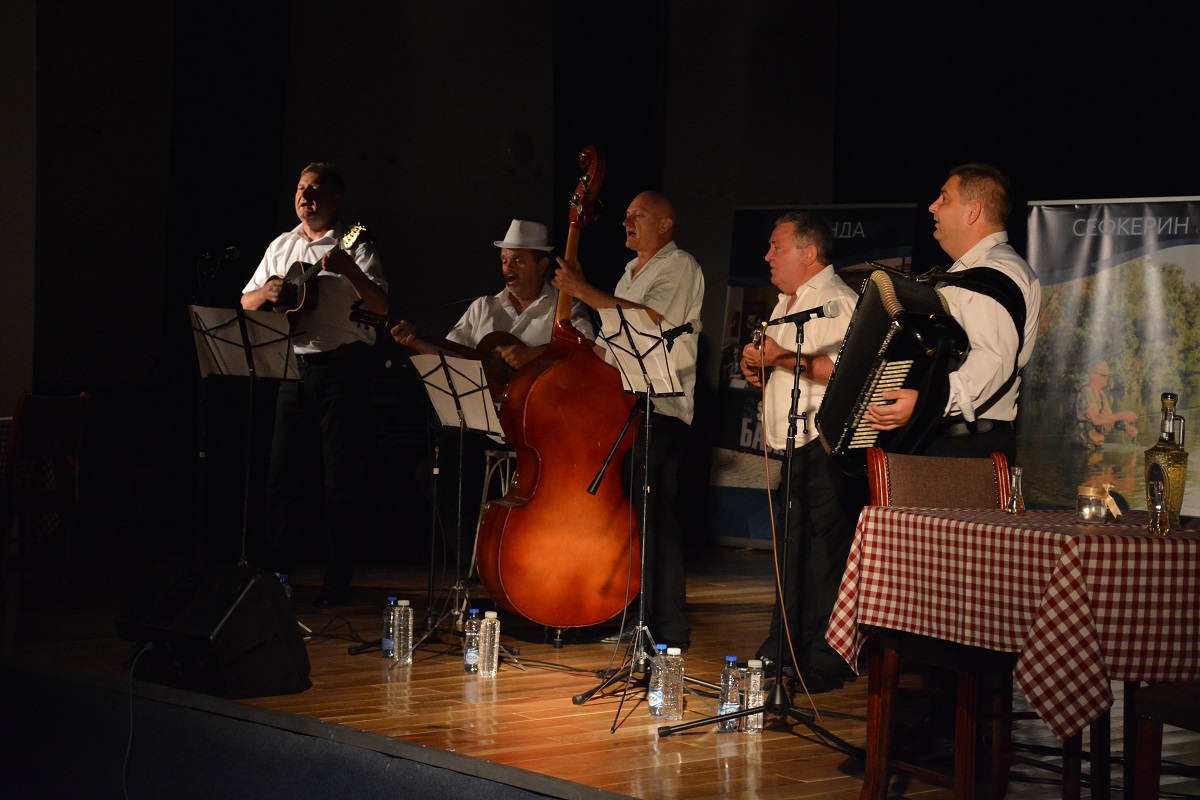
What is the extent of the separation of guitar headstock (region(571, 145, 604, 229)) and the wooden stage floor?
4.95 feet

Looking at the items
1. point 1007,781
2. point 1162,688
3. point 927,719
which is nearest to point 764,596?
point 927,719

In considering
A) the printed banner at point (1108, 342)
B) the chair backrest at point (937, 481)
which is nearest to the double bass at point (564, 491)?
the chair backrest at point (937, 481)

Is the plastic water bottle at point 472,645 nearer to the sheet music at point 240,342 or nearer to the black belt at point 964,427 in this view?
the sheet music at point 240,342

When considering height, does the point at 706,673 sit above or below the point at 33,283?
below

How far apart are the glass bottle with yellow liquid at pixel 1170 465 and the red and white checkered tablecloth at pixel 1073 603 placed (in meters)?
0.06

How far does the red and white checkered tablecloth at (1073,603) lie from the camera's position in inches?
95.6

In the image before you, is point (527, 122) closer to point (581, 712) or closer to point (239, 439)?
point (239, 439)

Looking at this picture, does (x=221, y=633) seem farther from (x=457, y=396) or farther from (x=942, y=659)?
(x=942, y=659)

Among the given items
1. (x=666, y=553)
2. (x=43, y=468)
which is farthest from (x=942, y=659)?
(x=43, y=468)

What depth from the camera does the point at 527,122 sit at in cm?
887

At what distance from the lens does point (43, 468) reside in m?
5.80

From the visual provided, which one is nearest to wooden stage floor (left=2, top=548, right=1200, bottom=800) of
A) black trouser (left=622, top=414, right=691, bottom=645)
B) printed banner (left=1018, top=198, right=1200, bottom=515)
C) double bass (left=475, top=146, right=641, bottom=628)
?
black trouser (left=622, top=414, right=691, bottom=645)

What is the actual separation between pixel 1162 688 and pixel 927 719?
1.40 meters

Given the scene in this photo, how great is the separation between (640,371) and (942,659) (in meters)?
1.63
